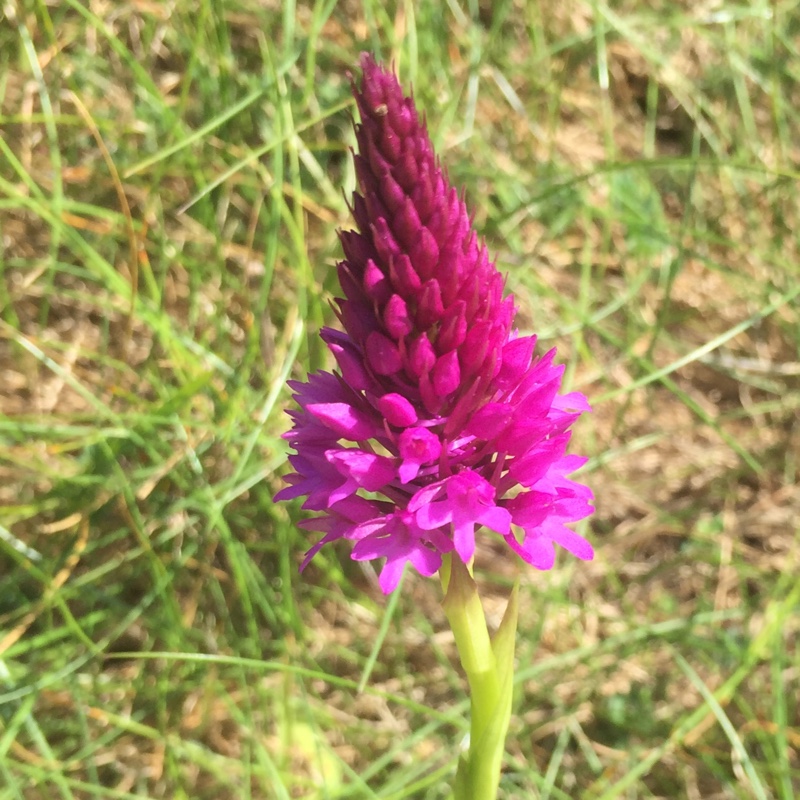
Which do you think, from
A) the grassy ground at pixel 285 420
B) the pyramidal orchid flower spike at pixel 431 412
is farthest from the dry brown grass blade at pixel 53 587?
the pyramidal orchid flower spike at pixel 431 412

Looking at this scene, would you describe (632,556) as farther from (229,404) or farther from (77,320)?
(77,320)

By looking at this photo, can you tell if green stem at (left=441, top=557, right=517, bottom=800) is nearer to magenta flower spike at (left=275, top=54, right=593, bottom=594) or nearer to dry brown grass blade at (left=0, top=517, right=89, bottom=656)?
magenta flower spike at (left=275, top=54, right=593, bottom=594)

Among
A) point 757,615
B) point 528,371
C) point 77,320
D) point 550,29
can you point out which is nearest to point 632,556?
point 757,615

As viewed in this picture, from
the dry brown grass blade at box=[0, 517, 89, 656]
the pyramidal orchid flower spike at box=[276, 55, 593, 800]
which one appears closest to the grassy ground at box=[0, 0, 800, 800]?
the dry brown grass blade at box=[0, 517, 89, 656]

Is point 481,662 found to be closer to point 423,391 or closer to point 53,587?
point 423,391

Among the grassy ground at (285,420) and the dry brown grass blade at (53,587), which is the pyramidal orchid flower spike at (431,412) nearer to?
the grassy ground at (285,420)

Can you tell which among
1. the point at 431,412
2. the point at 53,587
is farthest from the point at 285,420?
the point at 431,412
